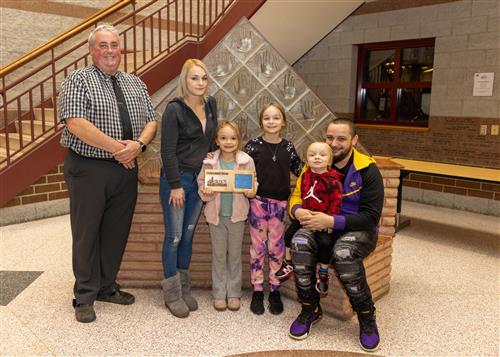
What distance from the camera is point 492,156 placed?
5.05m

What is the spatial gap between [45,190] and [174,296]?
2771mm

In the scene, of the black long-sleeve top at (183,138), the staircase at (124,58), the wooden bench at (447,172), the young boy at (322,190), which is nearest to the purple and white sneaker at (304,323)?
the young boy at (322,190)

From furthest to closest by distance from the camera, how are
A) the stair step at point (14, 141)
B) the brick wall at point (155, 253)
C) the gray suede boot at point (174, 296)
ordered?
1. the stair step at point (14, 141)
2. the brick wall at point (155, 253)
3. the gray suede boot at point (174, 296)

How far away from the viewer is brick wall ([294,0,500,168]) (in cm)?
503

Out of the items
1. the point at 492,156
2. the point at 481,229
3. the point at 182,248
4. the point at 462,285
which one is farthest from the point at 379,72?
the point at 182,248

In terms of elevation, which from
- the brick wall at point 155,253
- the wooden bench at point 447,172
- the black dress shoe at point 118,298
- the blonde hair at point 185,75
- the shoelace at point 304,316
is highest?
the blonde hair at point 185,75

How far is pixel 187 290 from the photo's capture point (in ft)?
8.29

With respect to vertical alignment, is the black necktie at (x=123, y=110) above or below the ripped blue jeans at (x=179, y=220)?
above

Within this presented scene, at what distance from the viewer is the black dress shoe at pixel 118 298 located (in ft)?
8.32

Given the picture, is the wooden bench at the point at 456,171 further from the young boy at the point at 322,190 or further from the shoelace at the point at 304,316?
the shoelace at the point at 304,316

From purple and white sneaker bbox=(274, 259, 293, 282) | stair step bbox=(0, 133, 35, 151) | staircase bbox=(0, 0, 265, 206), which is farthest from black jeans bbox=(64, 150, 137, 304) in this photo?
stair step bbox=(0, 133, 35, 151)

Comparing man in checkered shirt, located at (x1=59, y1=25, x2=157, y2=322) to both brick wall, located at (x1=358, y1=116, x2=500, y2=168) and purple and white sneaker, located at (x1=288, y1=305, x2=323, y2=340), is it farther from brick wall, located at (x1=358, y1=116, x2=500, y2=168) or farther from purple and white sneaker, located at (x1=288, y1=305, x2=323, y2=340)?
brick wall, located at (x1=358, y1=116, x2=500, y2=168)

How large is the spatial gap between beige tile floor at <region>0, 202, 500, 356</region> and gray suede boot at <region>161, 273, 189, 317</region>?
0.17 feet

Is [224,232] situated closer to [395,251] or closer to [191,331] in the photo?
[191,331]
